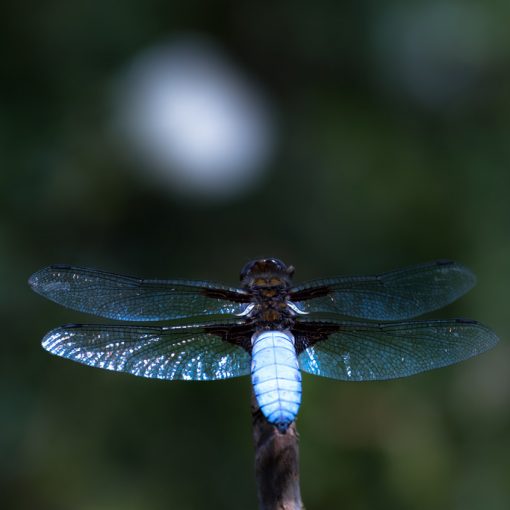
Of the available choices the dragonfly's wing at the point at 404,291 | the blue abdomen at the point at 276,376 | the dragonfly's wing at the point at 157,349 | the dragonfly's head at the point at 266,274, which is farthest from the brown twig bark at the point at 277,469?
the dragonfly's wing at the point at 404,291

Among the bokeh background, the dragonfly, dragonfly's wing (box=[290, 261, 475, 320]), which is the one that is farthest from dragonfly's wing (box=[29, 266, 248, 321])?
the bokeh background

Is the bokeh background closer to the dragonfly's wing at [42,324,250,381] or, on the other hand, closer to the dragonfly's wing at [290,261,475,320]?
the dragonfly's wing at [290,261,475,320]

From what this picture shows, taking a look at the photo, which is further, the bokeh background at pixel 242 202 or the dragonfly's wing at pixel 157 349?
the bokeh background at pixel 242 202

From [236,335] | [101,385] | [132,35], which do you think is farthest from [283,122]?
[236,335]

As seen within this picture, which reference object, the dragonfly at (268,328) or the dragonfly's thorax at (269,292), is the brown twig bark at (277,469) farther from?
the dragonfly's thorax at (269,292)

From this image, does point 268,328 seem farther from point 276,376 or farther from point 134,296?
point 134,296
